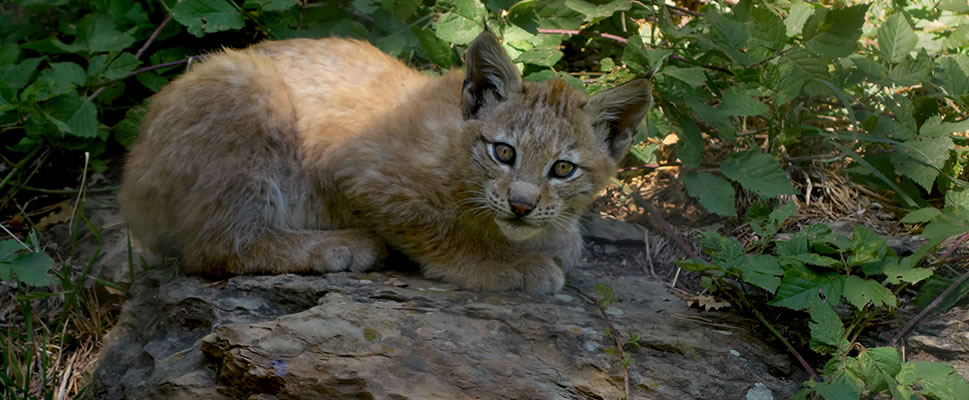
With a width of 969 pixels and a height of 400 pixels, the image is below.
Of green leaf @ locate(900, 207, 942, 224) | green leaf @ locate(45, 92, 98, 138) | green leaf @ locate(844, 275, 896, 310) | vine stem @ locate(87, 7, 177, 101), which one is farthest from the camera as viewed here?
vine stem @ locate(87, 7, 177, 101)

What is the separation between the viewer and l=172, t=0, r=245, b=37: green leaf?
16.1 ft

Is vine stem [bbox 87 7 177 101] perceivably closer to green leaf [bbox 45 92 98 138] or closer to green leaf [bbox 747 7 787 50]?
green leaf [bbox 45 92 98 138]

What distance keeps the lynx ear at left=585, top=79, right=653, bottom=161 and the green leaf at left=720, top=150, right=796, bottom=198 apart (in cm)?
62

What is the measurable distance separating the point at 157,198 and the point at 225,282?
25.8 inches

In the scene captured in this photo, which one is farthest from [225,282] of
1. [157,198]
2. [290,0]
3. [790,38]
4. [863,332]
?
[790,38]

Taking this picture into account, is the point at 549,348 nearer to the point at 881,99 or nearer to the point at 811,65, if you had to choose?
the point at 811,65

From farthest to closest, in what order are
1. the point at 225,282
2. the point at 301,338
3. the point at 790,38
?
the point at 790,38, the point at 225,282, the point at 301,338

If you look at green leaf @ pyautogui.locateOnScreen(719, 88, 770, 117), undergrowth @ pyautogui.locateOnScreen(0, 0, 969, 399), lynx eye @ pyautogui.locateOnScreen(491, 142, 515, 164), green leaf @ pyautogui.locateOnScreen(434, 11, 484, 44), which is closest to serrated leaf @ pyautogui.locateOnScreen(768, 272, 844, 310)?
undergrowth @ pyautogui.locateOnScreen(0, 0, 969, 399)

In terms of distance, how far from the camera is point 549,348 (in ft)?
10.7

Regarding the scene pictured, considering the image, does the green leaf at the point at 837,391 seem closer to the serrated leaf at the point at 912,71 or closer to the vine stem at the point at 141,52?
the serrated leaf at the point at 912,71

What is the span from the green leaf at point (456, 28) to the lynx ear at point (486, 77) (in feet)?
2.73

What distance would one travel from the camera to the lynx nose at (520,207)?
367 centimetres

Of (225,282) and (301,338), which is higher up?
(301,338)

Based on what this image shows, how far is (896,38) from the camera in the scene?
4.56 meters
